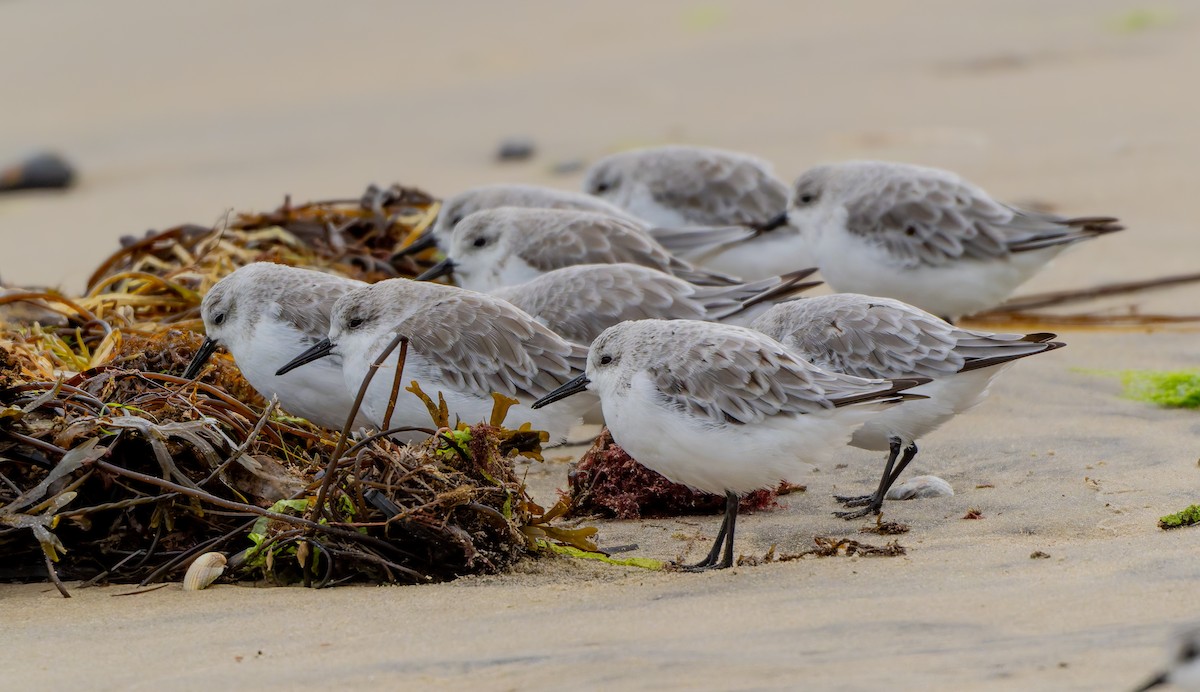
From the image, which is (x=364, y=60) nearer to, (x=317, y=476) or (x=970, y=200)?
(x=970, y=200)

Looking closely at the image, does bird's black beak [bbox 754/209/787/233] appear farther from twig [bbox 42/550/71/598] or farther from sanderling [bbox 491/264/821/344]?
twig [bbox 42/550/71/598]

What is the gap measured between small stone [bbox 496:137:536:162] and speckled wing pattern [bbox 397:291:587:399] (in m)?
9.28

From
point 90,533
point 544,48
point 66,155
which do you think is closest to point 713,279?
point 90,533

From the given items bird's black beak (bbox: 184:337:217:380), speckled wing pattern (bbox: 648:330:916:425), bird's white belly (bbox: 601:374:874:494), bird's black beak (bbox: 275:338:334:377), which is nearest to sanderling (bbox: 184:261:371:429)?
bird's black beak (bbox: 184:337:217:380)

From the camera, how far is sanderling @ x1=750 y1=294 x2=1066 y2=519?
18.1 feet

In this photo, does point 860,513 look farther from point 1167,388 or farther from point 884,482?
point 1167,388

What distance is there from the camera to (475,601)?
14.5 ft

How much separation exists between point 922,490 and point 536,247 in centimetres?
286

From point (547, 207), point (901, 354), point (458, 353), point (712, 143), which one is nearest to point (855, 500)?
point (901, 354)

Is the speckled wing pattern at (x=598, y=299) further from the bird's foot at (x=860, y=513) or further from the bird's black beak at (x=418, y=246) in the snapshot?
the bird's black beak at (x=418, y=246)

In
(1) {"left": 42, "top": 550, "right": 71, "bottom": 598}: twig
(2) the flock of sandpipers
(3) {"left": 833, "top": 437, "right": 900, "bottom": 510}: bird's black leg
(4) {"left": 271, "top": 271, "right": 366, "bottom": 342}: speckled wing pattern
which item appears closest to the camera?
(1) {"left": 42, "top": 550, "right": 71, "bottom": 598}: twig

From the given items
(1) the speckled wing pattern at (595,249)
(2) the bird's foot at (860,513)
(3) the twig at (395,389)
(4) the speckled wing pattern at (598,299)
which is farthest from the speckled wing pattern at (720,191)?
(3) the twig at (395,389)

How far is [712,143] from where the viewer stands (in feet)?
49.2

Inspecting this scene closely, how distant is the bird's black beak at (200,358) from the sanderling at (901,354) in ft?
8.15
